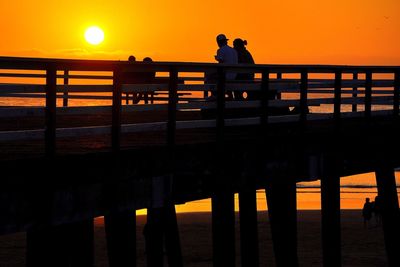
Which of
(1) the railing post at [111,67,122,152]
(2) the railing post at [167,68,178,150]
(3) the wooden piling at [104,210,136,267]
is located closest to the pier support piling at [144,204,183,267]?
(3) the wooden piling at [104,210,136,267]

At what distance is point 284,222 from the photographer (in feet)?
58.8

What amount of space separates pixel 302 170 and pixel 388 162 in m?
3.40

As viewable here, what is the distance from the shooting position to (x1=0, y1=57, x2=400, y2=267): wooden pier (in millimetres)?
11023

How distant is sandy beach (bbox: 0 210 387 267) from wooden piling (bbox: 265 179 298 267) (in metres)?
9.41

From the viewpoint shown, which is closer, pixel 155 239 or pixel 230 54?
pixel 155 239

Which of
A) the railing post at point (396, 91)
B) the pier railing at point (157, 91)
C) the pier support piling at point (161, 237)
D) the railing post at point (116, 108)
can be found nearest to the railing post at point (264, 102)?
the pier railing at point (157, 91)

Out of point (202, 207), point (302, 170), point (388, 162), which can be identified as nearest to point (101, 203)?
point (302, 170)

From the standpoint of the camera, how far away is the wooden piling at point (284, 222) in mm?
17766

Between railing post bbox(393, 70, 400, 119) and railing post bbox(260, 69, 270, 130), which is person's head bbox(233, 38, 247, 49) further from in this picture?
railing post bbox(260, 69, 270, 130)

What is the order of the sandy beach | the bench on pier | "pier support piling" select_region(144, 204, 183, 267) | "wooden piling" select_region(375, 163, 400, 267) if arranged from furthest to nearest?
the sandy beach
"wooden piling" select_region(375, 163, 400, 267)
"pier support piling" select_region(144, 204, 183, 267)
the bench on pier

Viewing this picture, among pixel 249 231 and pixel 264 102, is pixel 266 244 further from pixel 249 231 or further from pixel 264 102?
pixel 264 102

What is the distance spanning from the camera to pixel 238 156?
47.4 feet

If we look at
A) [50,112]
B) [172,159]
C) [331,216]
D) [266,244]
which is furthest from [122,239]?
[266,244]

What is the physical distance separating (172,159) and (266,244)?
19.6 metres
